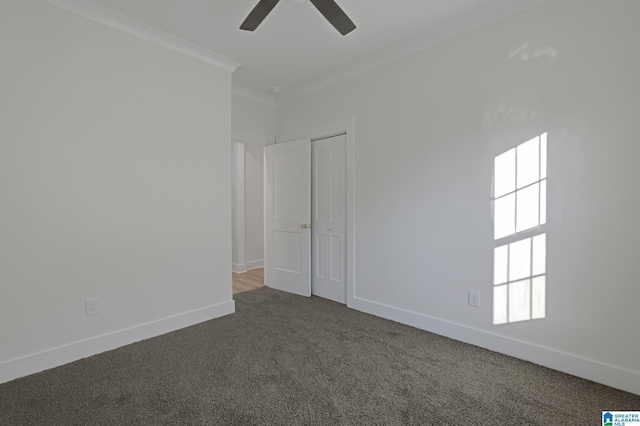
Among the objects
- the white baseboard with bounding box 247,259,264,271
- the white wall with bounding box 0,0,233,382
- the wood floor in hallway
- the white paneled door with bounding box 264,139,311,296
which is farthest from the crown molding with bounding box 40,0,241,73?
the white baseboard with bounding box 247,259,264,271

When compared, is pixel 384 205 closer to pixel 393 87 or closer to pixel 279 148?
pixel 393 87

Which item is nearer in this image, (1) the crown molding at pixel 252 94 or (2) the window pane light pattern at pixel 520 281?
(2) the window pane light pattern at pixel 520 281

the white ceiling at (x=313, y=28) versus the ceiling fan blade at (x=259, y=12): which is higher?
the white ceiling at (x=313, y=28)

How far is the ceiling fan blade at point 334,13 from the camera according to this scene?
1915mm

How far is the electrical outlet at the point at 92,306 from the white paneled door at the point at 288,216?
2191 mm

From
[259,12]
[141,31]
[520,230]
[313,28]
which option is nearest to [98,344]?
[141,31]

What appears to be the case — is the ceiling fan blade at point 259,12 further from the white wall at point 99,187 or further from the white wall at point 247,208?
the white wall at point 247,208

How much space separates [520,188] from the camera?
233cm

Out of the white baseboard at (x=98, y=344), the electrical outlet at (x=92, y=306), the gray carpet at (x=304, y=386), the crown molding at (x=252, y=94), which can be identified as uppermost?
the crown molding at (x=252, y=94)

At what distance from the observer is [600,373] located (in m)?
2.02

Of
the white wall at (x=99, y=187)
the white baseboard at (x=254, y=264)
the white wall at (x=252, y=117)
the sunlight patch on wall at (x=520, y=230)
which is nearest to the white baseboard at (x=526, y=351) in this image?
the sunlight patch on wall at (x=520, y=230)

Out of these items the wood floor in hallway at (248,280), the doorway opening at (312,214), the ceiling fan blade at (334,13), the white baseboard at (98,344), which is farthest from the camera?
the wood floor in hallway at (248,280)

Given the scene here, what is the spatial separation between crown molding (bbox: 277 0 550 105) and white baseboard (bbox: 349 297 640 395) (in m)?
2.54

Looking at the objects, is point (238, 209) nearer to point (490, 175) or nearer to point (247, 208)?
point (247, 208)
